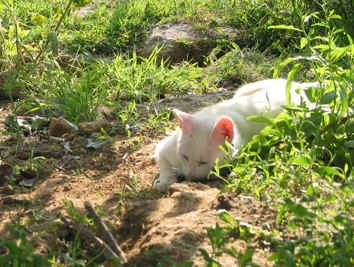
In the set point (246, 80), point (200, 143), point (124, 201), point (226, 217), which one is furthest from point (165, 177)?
point (246, 80)

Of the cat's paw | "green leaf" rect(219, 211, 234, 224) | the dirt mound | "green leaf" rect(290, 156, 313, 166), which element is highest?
"green leaf" rect(290, 156, 313, 166)

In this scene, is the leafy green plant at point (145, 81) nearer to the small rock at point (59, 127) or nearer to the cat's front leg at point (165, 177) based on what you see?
the small rock at point (59, 127)

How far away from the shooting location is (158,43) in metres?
6.61

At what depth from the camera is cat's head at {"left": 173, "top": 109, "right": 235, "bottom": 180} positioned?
121 inches

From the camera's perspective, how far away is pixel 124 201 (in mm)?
2742

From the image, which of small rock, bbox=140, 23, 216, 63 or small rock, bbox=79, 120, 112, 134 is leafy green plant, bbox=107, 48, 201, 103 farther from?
small rock, bbox=140, 23, 216, 63

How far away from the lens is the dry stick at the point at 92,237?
198 centimetres

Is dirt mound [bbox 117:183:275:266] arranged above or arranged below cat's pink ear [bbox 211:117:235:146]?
below

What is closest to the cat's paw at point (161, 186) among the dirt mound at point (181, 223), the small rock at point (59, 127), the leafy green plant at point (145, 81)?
the dirt mound at point (181, 223)

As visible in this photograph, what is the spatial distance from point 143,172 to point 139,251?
129 centimetres

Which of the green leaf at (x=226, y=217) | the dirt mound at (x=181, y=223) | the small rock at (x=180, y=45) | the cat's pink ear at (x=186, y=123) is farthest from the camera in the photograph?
the small rock at (x=180, y=45)

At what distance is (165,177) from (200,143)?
372 millimetres

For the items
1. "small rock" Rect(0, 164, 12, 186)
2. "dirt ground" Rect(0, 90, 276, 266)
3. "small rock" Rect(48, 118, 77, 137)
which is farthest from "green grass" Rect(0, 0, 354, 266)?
"small rock" Rect(0, 164, 12, 186)

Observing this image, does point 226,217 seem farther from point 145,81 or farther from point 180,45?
point 180,45
